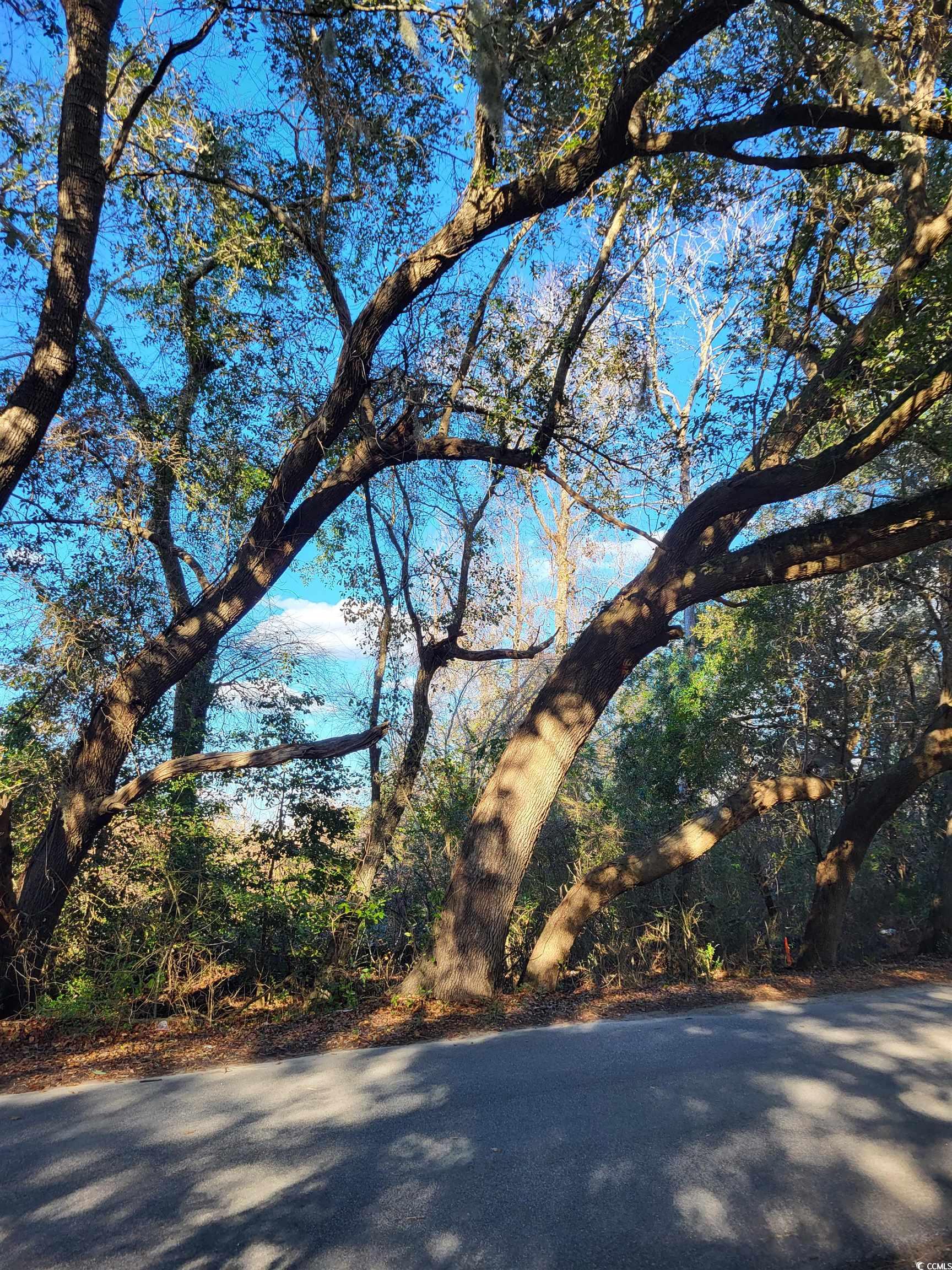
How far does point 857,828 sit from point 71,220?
1195 centimetres

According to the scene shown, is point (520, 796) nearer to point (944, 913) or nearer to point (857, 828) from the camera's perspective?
point (857, 828)

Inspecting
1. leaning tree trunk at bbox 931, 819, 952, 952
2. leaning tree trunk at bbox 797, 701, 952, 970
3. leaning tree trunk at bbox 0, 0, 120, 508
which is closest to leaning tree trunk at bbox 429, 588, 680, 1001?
leaning tree trunk at bbox 797, 701, 952, 970

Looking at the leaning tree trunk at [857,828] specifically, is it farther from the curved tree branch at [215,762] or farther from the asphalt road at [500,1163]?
the curved tree branch at [215,762]

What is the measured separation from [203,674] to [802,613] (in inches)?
397

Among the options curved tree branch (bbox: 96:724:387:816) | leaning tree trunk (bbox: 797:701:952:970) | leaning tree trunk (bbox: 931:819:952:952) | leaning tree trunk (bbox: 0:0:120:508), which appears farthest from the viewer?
leaning tree trunk (bbox: 931:819:952:952)

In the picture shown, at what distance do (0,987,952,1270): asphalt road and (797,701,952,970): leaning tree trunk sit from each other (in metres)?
5.86

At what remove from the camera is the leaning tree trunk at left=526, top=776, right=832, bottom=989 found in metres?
9.38

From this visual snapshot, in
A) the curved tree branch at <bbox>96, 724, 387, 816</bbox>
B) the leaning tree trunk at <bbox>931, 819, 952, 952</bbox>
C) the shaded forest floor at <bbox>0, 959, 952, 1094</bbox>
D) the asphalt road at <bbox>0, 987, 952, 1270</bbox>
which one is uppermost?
the curved tree branch at <bbox>96, 724, 387, 816</bbox>

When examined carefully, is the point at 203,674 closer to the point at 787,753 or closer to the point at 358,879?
the point at 358,879

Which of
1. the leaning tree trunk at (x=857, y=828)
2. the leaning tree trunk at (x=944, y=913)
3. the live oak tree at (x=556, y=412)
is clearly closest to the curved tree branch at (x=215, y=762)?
the live oak tree at (x=556, y=412)

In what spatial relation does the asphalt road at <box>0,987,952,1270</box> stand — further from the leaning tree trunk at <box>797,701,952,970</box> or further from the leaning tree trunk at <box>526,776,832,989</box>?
the leaning tree trunk at <box>797,701,952,970</box>

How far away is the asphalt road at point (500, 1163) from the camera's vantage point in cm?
317

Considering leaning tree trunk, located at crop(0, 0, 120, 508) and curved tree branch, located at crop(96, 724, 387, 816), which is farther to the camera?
curved tree branch, located at crop(96, 724, 387, 816)

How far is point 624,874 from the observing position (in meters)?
9.54
